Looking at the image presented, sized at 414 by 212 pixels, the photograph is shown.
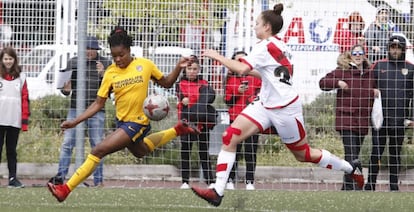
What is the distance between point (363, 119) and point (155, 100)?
13.3ft

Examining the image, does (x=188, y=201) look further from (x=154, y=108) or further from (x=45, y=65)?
(x=45, y=65)

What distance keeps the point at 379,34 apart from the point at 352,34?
390 millimetres

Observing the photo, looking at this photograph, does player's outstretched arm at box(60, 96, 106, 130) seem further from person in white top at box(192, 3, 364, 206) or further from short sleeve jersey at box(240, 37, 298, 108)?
short sleeve jersey at box(240, 37, 298, 108)

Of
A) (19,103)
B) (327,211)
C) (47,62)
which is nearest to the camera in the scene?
(327,211)

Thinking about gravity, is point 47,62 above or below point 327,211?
above

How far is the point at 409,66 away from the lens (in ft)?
48.4

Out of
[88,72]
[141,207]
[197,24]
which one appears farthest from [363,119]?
[141,207]

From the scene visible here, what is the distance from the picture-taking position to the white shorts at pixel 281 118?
10500mm

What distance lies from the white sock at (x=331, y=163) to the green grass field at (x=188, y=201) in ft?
1.38

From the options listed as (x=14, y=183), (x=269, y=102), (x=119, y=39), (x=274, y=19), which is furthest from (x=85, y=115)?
(x=14, y=183)

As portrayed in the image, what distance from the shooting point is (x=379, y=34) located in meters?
15.0

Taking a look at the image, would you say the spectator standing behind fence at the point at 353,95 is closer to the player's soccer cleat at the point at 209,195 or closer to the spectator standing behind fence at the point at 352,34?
the spectator standing behind fence at the point at 352,34

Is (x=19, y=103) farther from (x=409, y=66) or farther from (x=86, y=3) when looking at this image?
(x=409, y=66)

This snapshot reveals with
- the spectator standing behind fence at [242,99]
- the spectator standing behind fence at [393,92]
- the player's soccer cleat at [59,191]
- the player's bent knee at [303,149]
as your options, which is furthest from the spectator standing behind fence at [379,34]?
the player's soccer cleat at [59,191]
